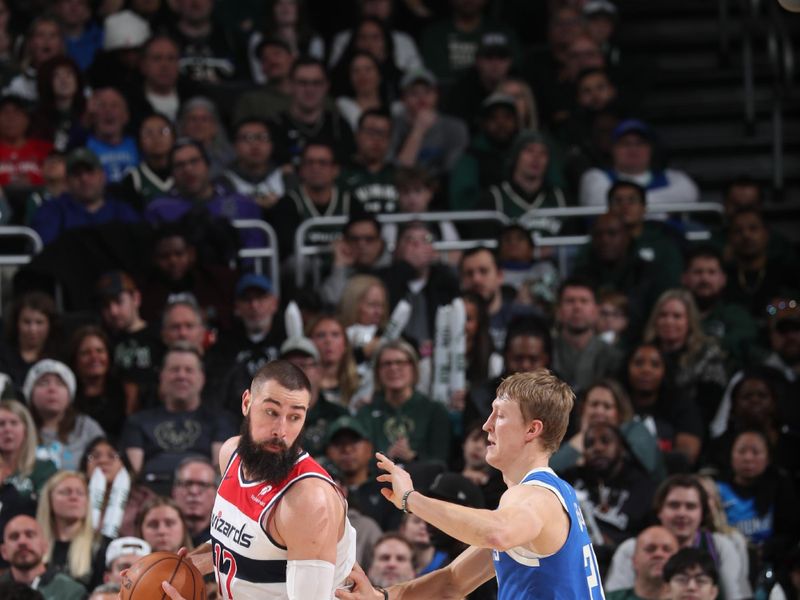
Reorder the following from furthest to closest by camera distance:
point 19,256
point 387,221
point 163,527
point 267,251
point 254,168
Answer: point 254,168 < point 387,221 < point 267,251 < point 19,256 < point 163,527

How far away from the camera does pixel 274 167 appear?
45.5 feet

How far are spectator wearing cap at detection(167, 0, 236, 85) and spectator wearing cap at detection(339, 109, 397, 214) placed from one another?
1773 millimetres

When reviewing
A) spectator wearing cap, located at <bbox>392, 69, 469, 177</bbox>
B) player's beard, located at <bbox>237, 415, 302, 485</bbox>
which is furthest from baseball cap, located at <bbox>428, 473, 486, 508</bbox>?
spectator wearing cap, located at <bbox>392, 69, 469, 177</bbox>

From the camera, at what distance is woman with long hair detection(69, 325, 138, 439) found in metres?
11.4

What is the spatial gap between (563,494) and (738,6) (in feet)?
38.1

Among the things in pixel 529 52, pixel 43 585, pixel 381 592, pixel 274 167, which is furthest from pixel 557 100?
pixel 381 592

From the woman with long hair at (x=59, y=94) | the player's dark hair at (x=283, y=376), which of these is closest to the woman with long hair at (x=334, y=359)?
the woman with long hair at (x=59, y=94)

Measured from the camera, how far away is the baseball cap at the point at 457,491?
9086 millimetres

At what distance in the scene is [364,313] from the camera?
12383 millimetres

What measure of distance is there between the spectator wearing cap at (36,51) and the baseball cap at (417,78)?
3.05 meters

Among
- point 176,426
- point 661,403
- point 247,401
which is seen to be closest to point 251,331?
point 176,426

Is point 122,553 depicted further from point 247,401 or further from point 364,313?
point 247,401

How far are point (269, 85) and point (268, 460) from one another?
8.95 m

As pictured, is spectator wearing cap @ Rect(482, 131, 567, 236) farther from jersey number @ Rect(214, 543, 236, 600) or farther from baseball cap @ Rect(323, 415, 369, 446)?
jersey number @ Rect(214, 543, 236, 600)
